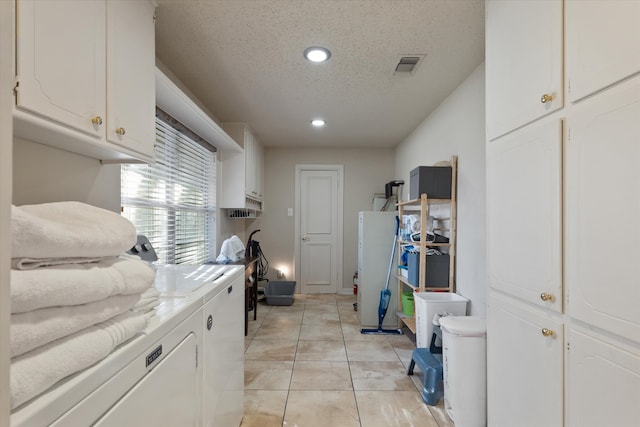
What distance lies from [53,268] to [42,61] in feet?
2.16

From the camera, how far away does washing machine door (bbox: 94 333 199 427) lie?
0.68 m

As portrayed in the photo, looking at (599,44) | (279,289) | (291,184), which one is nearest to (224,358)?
(599,44)

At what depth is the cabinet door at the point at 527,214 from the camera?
108cm

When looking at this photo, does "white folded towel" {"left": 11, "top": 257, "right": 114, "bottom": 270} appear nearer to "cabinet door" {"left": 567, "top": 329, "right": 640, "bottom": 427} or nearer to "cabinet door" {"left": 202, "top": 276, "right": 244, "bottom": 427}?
"cabinet door" {"left": 202, "top": 276, "right": 244, "bottom": 427}

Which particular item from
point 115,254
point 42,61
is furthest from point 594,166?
point 42,61

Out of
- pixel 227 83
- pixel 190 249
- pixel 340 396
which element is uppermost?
pixel 227 83

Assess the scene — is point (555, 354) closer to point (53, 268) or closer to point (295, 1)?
point (53, 268)

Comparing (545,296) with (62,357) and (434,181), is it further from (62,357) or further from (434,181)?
(434,181)

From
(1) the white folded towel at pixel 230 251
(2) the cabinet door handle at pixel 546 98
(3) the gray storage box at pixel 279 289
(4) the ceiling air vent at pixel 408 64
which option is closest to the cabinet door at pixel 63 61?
(2) the cabinet door handle at pixel 546 98

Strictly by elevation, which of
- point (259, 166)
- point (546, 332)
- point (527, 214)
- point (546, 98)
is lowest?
point (546, 332)

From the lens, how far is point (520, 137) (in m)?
1.26

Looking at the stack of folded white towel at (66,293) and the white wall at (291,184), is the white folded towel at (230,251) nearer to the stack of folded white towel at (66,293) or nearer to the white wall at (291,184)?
the white wall at (291,184)

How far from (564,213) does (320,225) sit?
3.95m

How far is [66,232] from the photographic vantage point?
597 mm
